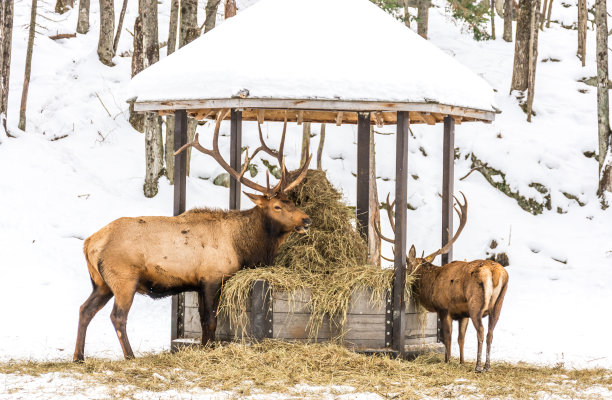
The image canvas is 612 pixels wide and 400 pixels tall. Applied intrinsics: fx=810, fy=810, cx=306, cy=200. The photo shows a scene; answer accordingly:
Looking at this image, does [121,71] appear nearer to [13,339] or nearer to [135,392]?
[13,339]

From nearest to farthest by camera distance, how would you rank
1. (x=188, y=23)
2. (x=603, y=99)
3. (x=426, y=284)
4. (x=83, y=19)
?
(x=426, y=284)
(x=188, y=23)
(x=603, y=99)
(x=83, y=19)

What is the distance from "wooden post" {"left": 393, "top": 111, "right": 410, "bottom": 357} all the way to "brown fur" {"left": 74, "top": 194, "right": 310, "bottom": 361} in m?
1.03

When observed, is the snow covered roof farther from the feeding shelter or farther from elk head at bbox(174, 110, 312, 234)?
elk head at bbox(174, 110, 312, 234)

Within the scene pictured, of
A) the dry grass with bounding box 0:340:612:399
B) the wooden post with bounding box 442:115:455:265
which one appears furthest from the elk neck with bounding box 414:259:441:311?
the wooden post with bounding box 442:115:455:265

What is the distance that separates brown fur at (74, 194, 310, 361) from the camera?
8148 millimetres

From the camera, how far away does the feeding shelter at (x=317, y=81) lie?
8.39 m

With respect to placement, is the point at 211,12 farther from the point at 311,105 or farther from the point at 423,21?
→ the point at 311,105

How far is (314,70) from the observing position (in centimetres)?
852

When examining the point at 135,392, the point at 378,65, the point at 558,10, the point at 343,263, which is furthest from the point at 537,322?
the point at 558,10

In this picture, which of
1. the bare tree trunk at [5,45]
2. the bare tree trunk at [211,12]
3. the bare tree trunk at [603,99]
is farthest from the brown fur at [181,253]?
the bare tree trunk at [603,99]

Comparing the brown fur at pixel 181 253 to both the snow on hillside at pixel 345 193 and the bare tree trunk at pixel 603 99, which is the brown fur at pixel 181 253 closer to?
the snow on hillside at pixel 345 193

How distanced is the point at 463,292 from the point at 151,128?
9.47 m

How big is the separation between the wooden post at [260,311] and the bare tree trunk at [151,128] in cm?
827

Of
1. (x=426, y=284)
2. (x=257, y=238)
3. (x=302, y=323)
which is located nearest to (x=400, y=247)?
(x=426, y=284)
